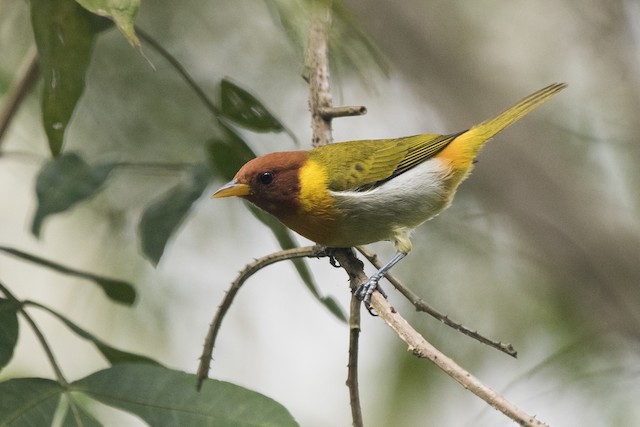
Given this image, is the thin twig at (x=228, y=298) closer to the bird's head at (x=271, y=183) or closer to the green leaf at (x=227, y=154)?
the green leaf at (x=227, y=154)

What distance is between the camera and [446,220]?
4918 mm

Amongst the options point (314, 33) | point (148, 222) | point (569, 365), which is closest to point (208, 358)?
point (148, 222)

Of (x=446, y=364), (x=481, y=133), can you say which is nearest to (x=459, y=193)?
(x=481, y=133)

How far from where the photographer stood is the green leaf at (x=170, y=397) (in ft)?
6.35

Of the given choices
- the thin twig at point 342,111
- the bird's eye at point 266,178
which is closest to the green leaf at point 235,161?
the bird's eye at point 266,178

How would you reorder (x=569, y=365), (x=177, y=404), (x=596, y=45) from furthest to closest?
(x=596, y=45)
(x=569, y=365)
(x=177, y=404)

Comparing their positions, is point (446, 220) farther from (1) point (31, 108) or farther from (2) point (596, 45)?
(1) point (31, 108)

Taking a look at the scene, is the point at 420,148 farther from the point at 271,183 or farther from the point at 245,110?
the point at 245,110

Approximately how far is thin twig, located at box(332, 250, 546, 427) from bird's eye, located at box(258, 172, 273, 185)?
0.91 metres

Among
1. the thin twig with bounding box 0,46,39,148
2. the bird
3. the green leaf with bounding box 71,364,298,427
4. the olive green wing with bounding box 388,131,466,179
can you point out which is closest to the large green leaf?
the green leaf with bounding box 71,364,298,427

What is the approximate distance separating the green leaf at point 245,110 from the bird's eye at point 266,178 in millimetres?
363

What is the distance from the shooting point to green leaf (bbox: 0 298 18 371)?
2.00 meters

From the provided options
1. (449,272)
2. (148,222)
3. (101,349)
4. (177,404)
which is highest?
(449,272)

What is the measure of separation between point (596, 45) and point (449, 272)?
1512mm
